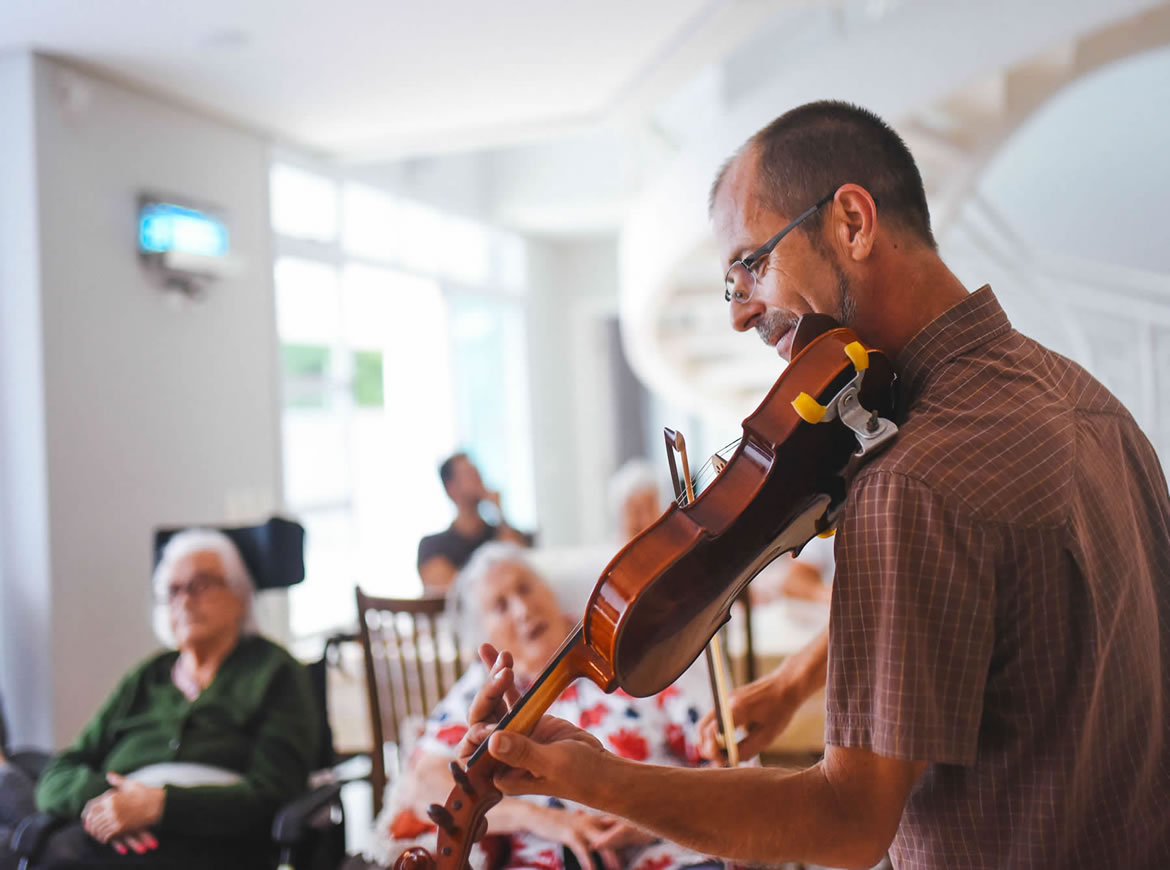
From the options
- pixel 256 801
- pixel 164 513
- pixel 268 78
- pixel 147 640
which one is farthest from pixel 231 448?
pixel 256 801

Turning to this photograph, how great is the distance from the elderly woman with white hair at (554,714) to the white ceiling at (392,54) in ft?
6.80

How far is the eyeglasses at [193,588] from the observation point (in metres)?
2.77

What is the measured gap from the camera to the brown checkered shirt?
81 centimetres

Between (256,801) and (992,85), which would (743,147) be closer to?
(256,801)

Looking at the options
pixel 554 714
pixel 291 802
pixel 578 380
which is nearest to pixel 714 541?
pixel 554 714

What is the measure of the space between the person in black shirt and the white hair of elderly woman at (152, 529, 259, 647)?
1480mm

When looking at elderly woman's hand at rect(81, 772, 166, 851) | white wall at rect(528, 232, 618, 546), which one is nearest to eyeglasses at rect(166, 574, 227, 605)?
elderly woman's hand at rect(81, 772, 166, 851)

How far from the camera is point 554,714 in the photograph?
7.14 feet

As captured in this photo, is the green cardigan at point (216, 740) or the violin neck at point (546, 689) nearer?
the violin neck at point (546, 689)

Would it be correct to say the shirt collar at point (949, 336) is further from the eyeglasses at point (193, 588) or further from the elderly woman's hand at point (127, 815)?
the eyeglasses at point (193, 588)

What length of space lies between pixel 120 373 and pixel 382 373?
2.46m

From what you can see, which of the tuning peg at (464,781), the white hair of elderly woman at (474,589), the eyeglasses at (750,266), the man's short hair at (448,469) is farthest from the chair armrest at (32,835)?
the man's short hair at (448,469)

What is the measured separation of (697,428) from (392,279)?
9.86 feet

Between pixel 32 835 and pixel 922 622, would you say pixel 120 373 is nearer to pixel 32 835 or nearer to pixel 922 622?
pixel 32 835
